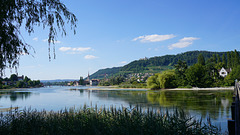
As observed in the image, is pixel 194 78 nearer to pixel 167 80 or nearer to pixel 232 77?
pixel 167 80

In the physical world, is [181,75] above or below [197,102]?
above

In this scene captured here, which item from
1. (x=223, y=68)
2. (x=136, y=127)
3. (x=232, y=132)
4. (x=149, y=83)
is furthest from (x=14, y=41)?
(x=223, y=68)

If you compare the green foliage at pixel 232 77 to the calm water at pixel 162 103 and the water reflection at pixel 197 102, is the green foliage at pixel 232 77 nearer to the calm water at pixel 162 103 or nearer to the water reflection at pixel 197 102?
the calm water at pixel 162 103

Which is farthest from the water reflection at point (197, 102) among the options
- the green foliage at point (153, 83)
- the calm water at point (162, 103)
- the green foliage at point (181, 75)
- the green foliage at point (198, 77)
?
the green foliage at point (153, 83)

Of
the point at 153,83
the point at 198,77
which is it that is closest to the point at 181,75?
the point at 198,77

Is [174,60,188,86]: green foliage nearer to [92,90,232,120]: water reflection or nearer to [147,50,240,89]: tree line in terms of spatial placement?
[147,50,240,89]: tree line

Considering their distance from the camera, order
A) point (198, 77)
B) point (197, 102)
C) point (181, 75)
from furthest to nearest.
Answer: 1. point (181, 75)
2. point (198, 77)
3. point (197, 102)

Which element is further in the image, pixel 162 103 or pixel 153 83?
pixel 153 83

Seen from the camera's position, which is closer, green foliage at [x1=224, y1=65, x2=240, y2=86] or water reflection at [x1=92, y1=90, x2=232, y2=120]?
water reflection at [x1=92, y1=90, x2=232, y2=120]

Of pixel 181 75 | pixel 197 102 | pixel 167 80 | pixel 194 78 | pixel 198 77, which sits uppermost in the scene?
pixel 181 75

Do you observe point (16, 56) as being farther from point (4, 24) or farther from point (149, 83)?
point (149, 83)

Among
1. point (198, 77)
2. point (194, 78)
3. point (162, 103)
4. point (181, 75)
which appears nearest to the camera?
point (162, 103)

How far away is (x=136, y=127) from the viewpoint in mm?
6066

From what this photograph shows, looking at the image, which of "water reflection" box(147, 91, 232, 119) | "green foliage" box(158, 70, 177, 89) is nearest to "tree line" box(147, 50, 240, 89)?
"green foliage" box(158, 70, 177, 89)
